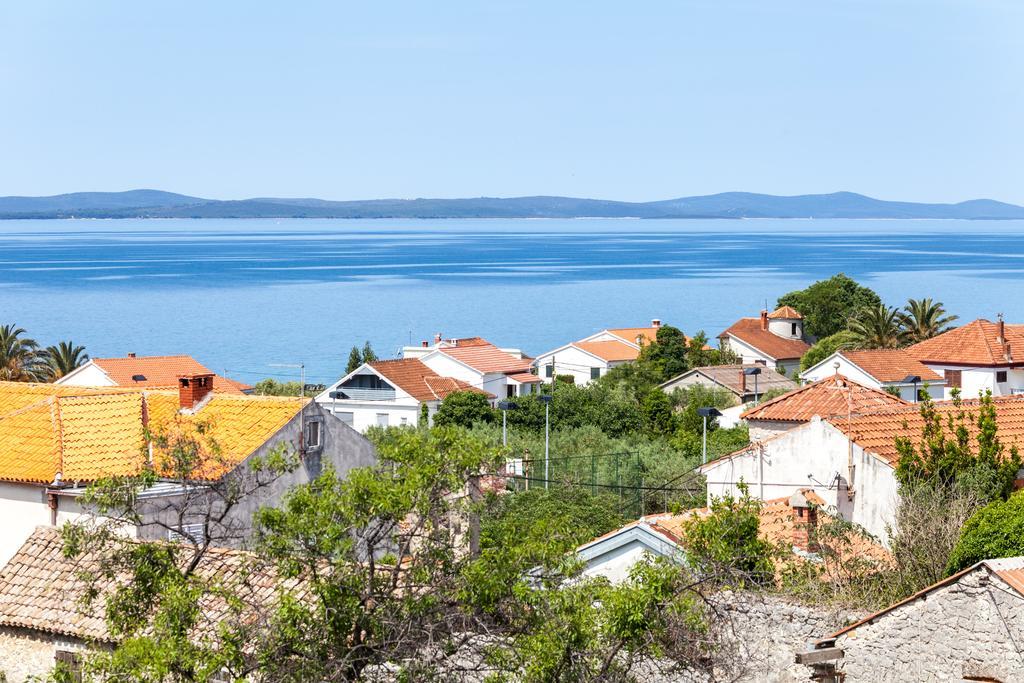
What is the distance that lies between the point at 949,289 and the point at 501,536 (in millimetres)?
168383

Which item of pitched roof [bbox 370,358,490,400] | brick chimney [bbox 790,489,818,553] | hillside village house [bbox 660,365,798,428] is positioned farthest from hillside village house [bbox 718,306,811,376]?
brick chimney [bbox 790,489,818,553]

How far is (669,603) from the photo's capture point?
12.2 meters

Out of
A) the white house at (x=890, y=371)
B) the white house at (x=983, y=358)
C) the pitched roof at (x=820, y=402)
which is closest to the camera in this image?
the pitched roof at (x=820, y=402)

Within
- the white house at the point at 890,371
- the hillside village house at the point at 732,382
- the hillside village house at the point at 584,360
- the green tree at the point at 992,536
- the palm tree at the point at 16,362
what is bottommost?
the hillside village house at the point at 584,360

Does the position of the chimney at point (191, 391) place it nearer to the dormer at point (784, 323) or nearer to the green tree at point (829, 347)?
the green tree at point (829, 347)

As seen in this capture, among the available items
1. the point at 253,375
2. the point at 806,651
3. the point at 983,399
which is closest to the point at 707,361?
the point at 253,375

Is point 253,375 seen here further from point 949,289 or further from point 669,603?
point 949,289

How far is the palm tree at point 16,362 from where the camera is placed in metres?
57.3

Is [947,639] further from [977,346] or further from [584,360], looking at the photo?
[584,360]

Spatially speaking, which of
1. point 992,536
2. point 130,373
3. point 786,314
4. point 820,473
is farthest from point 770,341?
point 992,536

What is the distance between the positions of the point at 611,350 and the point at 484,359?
65.0ft

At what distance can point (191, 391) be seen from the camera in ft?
82.0

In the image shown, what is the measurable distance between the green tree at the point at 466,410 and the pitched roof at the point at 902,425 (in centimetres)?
3417

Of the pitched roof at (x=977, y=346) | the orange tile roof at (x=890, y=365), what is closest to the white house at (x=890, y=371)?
the orange tile roof at (x=890, y=365)
